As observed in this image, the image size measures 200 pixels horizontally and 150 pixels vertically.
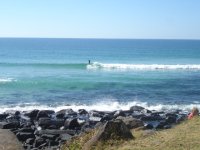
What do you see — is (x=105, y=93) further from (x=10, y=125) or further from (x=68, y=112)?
(x=10, y=125)

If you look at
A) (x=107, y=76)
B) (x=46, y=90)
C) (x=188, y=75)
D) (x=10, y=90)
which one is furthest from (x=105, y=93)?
(x=188, y=75)

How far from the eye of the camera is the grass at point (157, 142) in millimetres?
12750

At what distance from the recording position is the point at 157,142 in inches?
527

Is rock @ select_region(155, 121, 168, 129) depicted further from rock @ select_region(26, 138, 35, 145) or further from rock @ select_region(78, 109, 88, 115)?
Answer: rock @ select_region(26, 138, 35, 145)

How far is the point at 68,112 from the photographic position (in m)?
29.0

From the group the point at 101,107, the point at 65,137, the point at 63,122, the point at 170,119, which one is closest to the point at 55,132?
the point at 65,137

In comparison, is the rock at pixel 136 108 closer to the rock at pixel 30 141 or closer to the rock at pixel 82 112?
the rock at pixel 82 112

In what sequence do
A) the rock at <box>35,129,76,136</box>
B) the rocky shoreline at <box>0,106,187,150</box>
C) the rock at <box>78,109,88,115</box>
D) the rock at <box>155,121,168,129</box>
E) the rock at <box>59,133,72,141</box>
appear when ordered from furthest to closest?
the rock at <box>78,109,88,115</box> < the rock at <box>155,121,168,129</box> < the rock at <box>35,129,76,136</box> < the rock at <box>59,133,72,141</box> < the rocky shoreline at <box>0,106,187,150</box>

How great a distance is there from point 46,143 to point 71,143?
5060 millimetres

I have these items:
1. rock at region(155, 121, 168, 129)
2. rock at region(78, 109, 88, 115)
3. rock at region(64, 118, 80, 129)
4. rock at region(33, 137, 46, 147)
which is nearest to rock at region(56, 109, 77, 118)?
rock at region(78, 109, 88, 115)

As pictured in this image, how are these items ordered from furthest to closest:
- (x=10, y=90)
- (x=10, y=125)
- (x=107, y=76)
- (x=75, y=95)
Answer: (x=107, y=76) < (x=10, y=90) < (x=75, y=95) < (x=10, y=125)

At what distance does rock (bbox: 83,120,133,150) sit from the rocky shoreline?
342 cm

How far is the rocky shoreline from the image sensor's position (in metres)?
19.1

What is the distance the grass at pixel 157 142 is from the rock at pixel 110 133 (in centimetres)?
18
